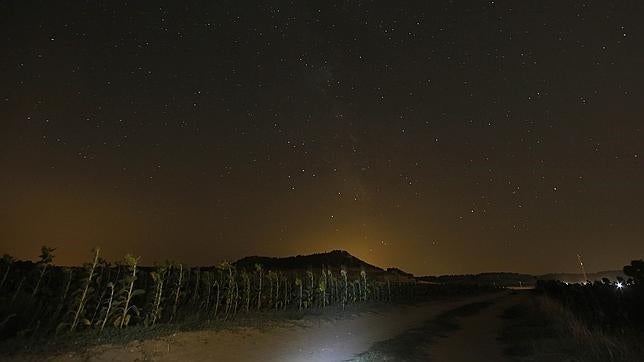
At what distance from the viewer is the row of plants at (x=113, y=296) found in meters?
15.8

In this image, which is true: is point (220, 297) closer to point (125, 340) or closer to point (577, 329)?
point (125, 340)

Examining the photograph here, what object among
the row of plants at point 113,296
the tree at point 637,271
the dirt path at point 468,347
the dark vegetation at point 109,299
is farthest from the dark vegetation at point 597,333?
the row of plants at point 113,296

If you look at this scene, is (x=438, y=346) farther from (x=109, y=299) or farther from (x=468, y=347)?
(x=109, y=299)

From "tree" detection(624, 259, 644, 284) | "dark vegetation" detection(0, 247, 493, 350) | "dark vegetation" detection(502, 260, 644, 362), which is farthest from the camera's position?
"tree" detection(624, 259, 644, 284)

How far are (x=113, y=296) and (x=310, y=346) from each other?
8771mm

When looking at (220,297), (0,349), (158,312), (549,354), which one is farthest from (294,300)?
(0,349)

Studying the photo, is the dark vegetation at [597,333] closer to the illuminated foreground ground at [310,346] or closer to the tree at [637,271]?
the tree at [637,271]

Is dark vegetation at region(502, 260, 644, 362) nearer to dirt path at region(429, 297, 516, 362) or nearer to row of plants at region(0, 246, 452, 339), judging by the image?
dirt path at region(429, 297, 516, 362)

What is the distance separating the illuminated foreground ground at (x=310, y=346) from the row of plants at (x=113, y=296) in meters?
2.79

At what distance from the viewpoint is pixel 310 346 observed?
56.5 ft

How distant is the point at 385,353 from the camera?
15914 millimetres

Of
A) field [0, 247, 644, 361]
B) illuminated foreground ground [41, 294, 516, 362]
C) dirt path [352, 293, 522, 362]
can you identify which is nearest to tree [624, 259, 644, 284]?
field [0, 247, 644, 361]

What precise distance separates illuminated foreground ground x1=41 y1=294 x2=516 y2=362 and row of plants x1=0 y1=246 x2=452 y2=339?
2786 millimetres

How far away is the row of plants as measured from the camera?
1579 centimetres
